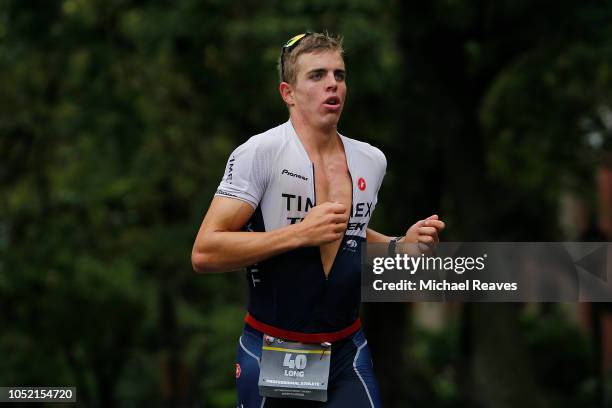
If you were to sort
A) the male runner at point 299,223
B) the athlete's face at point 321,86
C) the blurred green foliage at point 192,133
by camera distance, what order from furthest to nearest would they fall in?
the blurred green foliage at point 192,133, the athlete's face at point 321,86, the male runner at point 299,223

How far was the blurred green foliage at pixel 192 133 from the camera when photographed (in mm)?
13766

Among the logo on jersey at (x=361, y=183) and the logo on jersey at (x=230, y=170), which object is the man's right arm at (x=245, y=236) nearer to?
the logo on jersey at (x=230, y=170)

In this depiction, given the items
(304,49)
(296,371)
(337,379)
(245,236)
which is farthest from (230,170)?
(337,379)

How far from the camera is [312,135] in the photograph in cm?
464

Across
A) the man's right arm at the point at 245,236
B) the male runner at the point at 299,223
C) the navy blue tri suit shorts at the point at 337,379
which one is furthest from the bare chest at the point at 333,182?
the navy blue tri suit shorts at the point at 337,379

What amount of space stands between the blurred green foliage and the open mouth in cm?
787

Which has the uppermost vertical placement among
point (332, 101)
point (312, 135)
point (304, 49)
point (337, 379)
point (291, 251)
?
point (304, 49)

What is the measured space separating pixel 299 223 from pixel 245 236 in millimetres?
203

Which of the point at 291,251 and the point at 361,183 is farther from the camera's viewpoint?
the point at 361,183

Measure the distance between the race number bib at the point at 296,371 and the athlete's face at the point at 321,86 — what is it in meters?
0.86

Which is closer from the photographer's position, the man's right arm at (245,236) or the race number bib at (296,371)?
the man's right arm at (245,236)

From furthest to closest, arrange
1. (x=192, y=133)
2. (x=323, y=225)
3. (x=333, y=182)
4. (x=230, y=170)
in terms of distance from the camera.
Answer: (x=192, y=133) → (x=333, y=182) → (x=230, y=170) → (x=323, y=225)

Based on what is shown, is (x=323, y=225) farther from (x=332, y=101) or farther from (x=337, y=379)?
(x=337, y=379)

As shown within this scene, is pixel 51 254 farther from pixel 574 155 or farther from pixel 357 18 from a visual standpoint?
pixel 574 155
